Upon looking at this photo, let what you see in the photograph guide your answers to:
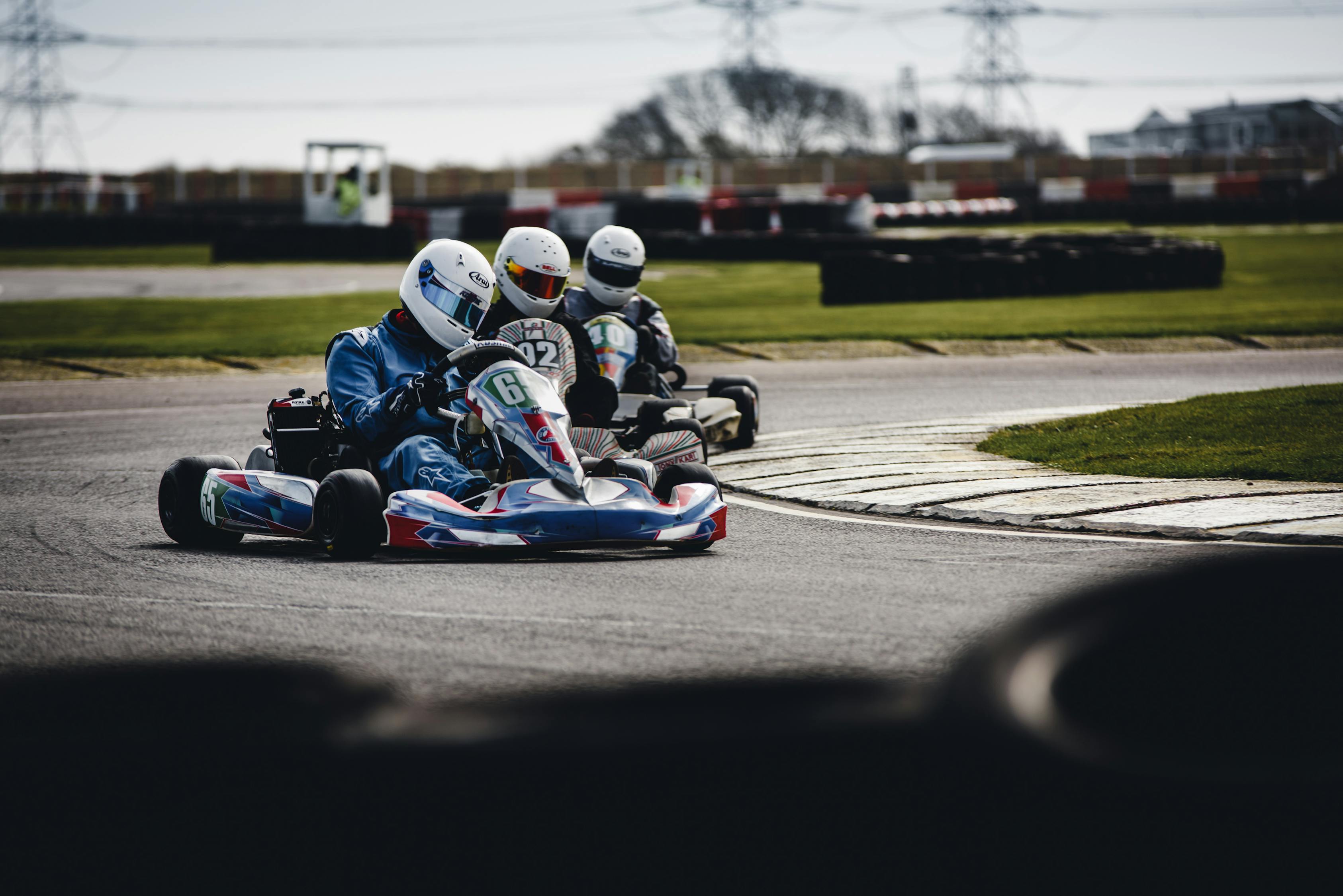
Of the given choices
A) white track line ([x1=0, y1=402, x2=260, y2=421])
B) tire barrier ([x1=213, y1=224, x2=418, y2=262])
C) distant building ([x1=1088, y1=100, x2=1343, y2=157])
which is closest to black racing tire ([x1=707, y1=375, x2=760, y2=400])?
white track line ([x1=0, y1=402, x2=260, y2=421])

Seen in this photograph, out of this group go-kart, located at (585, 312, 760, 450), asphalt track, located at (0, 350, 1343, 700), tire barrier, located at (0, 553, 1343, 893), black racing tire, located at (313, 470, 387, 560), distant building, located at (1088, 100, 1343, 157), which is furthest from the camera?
distant building, located at (1088, 100, 1343, 157)

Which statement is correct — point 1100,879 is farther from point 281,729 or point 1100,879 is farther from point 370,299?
point 370,299

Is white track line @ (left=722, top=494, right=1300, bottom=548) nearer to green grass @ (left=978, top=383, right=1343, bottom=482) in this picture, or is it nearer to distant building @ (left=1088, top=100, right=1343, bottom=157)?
green grass @ (left=978, top=383, right=1343, bottom=482)

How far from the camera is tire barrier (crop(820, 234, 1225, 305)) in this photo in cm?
1936

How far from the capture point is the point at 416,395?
233 inches

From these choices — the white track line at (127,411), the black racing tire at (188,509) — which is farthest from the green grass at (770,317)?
the black racing tire at (188,509)

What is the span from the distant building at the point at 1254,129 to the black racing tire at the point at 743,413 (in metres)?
66.8

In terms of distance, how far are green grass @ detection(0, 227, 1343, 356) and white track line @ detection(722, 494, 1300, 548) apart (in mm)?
8929

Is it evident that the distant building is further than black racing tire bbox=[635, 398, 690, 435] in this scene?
Yes

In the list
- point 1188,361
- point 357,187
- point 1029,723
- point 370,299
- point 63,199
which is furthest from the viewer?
point 63,199

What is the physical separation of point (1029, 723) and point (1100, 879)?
0.72ft

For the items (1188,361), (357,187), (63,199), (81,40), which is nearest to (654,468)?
(1188,361)

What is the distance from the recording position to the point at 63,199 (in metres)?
53.2

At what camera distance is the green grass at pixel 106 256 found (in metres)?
31.6
